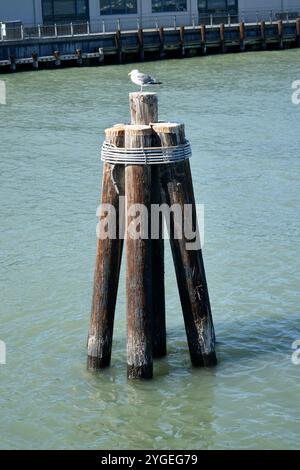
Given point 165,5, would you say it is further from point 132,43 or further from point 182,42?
point 132,43

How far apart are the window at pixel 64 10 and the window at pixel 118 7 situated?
113 centimetres

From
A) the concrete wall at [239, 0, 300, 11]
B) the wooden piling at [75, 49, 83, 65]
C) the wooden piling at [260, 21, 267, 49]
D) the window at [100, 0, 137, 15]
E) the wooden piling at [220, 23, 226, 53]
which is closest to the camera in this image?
the wooden piling at [75, 49, 83, 65]

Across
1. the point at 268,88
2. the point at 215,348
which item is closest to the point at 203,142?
the point at 268,88

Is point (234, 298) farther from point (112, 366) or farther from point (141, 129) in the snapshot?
point (141, 129)

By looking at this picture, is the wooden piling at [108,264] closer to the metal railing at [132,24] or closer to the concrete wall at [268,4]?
the metal railing at [132,24]

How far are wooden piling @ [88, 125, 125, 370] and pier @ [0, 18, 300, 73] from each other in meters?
38.5

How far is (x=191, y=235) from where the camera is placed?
33.1 ft

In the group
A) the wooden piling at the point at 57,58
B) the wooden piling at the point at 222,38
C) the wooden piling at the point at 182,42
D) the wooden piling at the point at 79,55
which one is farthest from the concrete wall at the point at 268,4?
the wooden piling at the point at 57,58

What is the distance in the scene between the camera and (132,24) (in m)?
Result: 59.7

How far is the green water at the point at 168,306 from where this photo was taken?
1002cm

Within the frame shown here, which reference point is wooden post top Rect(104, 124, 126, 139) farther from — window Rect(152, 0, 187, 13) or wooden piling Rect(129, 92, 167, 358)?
window Rect(152, 0, 187, 13)

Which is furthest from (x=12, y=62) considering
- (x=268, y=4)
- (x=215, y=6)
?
(x=268, y=4)

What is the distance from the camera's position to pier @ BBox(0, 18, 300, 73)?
49.0 metres

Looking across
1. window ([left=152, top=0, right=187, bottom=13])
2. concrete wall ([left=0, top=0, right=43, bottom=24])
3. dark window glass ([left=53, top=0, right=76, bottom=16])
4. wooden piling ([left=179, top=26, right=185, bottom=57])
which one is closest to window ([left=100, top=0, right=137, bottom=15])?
window ([left=152, top=0, right=187, bottom=13])
